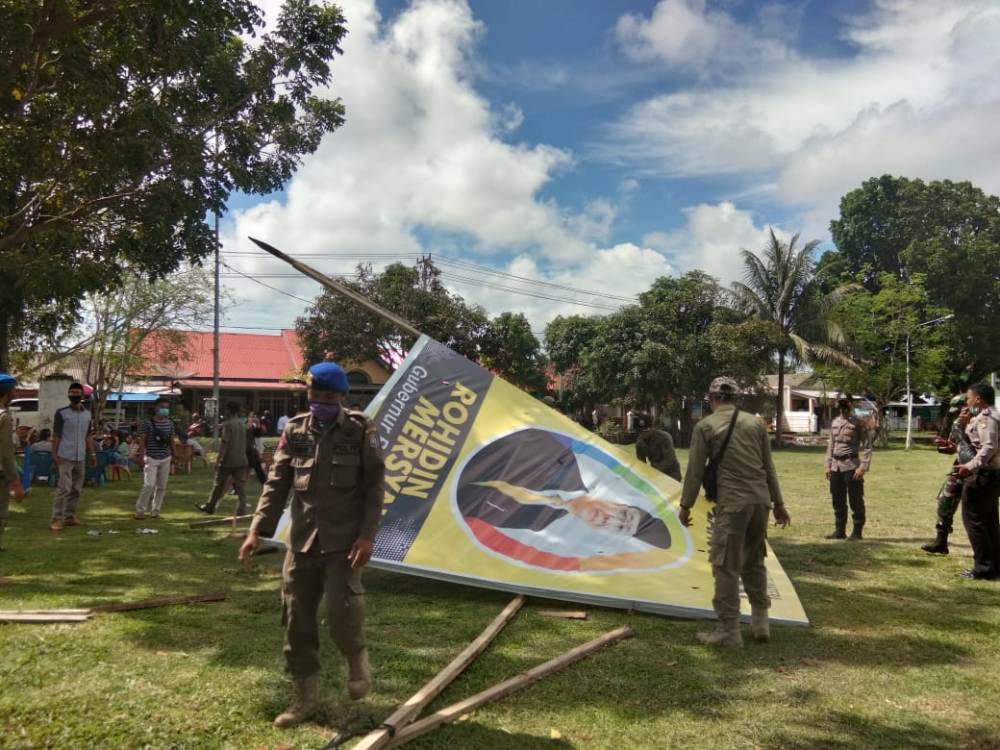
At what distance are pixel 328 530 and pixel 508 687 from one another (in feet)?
4.86

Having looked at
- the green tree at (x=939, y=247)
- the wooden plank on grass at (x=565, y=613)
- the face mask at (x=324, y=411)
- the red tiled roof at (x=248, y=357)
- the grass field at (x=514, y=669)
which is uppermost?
the green tree at (x=939, y=247)

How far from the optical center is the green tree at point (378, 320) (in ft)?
105

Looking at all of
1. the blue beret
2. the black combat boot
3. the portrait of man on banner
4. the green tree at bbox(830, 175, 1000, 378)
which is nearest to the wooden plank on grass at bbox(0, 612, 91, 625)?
the portrait of man on banner

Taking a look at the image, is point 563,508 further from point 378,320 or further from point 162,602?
point 378,320

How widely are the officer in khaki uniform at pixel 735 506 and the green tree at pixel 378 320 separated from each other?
87.1 feet

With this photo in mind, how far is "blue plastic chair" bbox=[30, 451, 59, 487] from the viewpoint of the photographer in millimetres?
14883

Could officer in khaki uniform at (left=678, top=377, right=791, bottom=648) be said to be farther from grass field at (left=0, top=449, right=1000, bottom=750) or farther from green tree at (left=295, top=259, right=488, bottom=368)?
green tree at (left=295, top=259, right=488, bottom=368)

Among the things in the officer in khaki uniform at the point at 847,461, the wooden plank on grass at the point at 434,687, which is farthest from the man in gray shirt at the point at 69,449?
the officer in khaki uniform at the point at 847,461

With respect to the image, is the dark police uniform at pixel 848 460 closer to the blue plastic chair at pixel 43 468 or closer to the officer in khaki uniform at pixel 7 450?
the officer in khaki uniform at pixel 7 450

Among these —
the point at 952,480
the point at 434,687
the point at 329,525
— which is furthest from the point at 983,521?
the point at 329,525

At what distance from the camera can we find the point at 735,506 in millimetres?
5238

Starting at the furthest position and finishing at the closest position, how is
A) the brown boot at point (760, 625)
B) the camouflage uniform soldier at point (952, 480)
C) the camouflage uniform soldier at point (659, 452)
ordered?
the camouflage uniform soldier at point (659, 452) < the camouflage uniform soldier at point (952, 480) < the brown boot at point (760, 625)

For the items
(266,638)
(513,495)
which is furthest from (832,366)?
(266,638)

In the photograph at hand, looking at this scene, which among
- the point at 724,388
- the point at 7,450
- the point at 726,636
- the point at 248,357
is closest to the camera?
the point at 726,636
